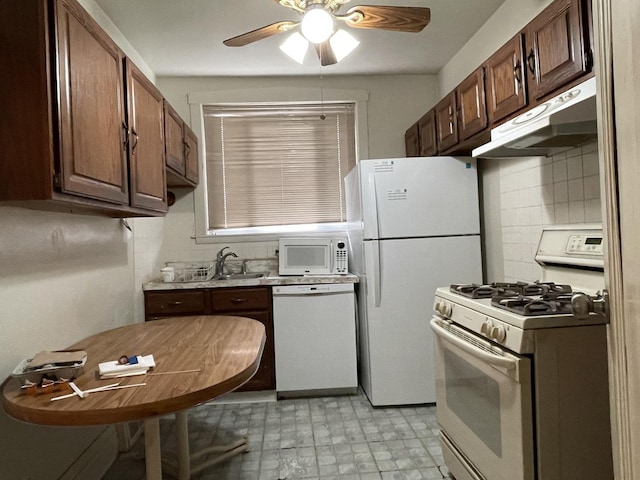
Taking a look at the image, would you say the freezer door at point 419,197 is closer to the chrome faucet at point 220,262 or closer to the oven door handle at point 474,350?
the oven door handle at point 474,350

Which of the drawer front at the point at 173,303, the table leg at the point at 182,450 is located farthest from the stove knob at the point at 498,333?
the drawer front at the point at 173,303

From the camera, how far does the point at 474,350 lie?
1.50 m

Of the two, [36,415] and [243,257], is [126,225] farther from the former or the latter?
[36,415]

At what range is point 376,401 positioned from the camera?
2779 millimetres

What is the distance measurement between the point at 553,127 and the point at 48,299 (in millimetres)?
2167

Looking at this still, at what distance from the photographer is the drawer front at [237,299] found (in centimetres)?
299

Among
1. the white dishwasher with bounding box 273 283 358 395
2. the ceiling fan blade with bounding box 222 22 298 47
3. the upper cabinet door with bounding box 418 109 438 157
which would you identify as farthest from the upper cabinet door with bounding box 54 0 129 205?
the upper cabinet door with bounding box 418 109 438 157

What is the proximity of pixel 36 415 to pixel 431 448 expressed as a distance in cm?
192

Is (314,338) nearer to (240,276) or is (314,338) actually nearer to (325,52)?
(240,276)

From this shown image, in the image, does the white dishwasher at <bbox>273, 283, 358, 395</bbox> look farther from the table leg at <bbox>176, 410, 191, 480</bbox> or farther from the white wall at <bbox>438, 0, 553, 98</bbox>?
the white wall at <bbox>438, 0, 553, 98</bbox>

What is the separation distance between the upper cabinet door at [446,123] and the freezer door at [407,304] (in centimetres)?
65

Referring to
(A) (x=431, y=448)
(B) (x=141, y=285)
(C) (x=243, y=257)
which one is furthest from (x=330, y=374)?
Result: (B) (x=141, y=285)

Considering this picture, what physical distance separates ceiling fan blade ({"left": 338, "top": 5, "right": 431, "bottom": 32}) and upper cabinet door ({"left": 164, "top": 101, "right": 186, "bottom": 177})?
4.35 ft

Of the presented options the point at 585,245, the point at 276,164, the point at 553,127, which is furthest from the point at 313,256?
the point at 553,127
